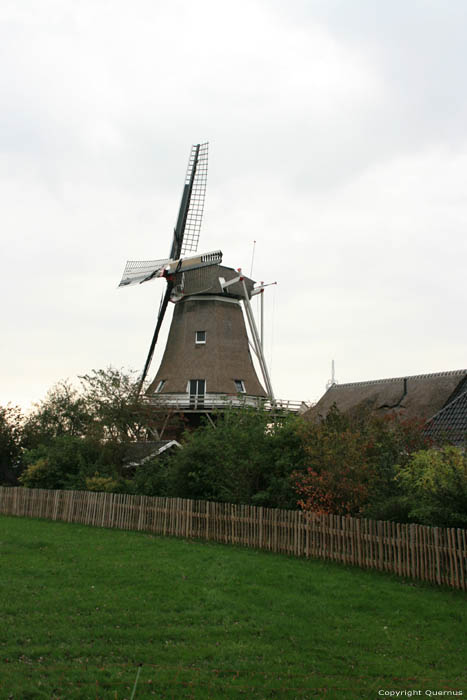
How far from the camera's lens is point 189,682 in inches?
259

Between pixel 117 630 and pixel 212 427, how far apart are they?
44.2 feet

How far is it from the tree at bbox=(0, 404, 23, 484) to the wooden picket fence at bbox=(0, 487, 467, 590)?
1115 cm

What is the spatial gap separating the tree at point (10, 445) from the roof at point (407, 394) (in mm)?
15751

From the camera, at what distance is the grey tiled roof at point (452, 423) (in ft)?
64.2

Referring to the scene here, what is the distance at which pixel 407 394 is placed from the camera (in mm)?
28234

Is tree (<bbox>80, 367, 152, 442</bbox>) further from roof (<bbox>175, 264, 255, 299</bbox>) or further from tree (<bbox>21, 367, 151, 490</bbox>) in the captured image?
roof (<bbox>175, 264, 255, 299</bbox>)

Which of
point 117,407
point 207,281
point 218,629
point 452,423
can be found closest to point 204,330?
point 207,281

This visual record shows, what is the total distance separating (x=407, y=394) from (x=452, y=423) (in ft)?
26.4

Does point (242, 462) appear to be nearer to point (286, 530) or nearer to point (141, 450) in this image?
point (286, 530)

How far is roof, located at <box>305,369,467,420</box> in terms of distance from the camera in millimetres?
26547

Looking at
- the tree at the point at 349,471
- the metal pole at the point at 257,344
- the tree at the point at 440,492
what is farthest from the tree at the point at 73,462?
the tree at the point at 440,492

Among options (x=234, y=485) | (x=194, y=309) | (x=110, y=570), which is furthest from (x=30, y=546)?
(x=194, y=309)

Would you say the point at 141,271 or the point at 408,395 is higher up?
the point at 141,271

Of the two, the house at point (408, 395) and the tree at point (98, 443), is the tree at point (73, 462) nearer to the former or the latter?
the tree at point (98, 443)
